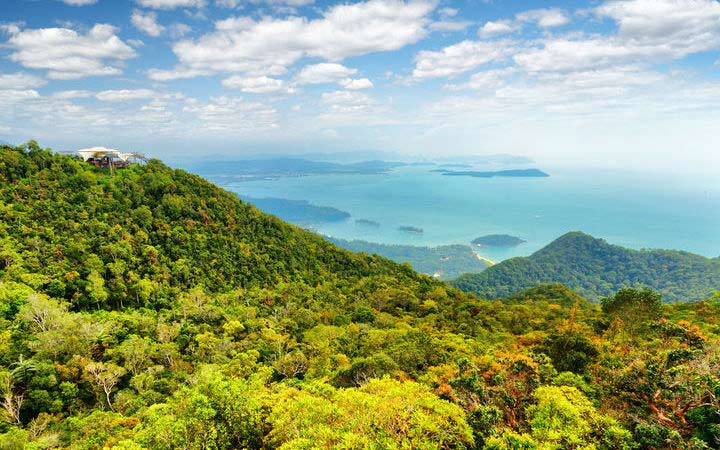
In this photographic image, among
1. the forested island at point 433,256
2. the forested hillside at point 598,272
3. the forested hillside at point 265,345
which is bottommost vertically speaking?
the forested island at point 433,256

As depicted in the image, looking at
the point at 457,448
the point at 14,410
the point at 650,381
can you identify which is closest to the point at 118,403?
the point at 14,410

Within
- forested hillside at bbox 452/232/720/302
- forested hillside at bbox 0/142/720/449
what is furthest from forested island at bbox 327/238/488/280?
forested hillside at bbox 0/142/720/449

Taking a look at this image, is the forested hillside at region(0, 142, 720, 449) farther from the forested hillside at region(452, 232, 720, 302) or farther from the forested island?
the forested island

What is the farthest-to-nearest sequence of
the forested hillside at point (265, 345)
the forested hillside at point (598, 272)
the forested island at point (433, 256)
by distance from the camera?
the forested island at point (433, 256), the forested hillside at point (598, 272), the forested hillside at point (265, 345)

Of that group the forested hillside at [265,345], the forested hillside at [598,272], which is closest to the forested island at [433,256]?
the forested hillside at [598,272]

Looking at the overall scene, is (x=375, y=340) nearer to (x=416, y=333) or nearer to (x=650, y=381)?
(x=416, y=333)

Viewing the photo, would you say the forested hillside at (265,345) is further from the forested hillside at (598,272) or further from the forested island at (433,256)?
the forested island at (433,256)
